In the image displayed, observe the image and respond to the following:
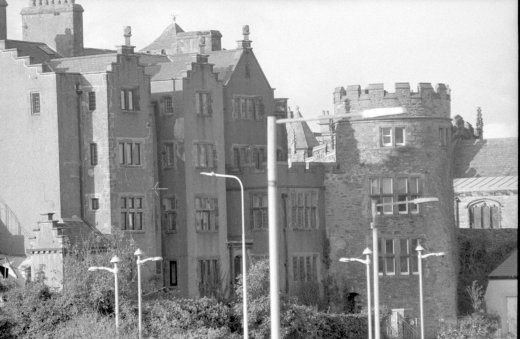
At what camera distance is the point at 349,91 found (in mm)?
Result: 79688

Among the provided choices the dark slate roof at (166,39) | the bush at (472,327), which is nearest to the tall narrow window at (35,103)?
the dark slate roof at (166,39)

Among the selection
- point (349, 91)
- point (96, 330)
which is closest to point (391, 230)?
point (349, 91)

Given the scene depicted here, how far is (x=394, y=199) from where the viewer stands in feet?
254

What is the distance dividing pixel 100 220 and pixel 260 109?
1125 cm

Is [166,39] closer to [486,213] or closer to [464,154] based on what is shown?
[486,213]

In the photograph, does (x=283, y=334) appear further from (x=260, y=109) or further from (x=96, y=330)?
(x=260, y=109)

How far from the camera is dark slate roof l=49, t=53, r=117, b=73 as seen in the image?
7269 centimetres

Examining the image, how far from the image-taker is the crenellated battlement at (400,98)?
258ft

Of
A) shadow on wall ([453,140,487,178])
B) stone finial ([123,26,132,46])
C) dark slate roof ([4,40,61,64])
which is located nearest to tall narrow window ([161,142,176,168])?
stone finial ([123,26,132,46])

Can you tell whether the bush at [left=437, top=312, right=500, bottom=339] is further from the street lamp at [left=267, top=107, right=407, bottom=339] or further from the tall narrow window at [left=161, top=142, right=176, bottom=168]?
the street lamp at [left=267, top=107, right=407, bottom=339]

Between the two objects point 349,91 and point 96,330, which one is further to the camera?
point 349,91

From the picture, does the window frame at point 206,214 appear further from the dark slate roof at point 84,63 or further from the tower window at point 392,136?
the tower window at point 392,136

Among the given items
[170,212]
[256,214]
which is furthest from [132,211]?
[256,214]

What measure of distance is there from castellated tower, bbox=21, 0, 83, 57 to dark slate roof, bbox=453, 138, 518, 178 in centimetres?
3650
